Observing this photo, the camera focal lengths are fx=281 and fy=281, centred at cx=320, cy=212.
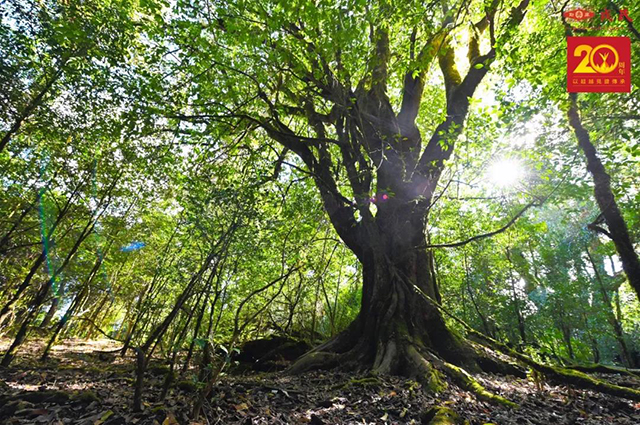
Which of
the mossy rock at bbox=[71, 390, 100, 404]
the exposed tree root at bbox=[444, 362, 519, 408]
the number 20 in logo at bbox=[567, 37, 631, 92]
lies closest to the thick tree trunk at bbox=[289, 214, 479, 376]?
the exposed tree root at bbox=[444, 362, 519, 408]

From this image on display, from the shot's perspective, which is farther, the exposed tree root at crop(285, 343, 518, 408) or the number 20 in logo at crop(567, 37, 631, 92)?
the number 20 in logo at crop(567, 37, 631, 92)

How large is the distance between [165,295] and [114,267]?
7.01 metres

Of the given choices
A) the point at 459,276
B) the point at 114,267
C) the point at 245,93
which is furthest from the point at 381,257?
the point at 114,267

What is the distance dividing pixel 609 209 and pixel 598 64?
8.70 feet

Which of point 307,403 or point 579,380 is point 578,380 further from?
point 307,403

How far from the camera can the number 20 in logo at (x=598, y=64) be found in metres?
4.86

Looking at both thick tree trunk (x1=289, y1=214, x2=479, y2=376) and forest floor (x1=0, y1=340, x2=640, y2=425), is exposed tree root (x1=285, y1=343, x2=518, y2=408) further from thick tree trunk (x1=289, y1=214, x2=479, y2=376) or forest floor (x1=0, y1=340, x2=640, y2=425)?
forest floor (x1=0, y1=340, x2=640, y2=425)

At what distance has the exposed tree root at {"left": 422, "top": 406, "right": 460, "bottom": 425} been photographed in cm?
231

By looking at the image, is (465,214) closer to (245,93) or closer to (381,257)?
(381,257)

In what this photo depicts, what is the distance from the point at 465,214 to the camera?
1009 cm

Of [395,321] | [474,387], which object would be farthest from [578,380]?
[395,321]

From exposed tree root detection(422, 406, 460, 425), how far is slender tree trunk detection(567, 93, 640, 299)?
5034 millimetres

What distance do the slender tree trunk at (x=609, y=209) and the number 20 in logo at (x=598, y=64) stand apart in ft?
1.44

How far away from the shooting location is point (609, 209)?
208 inches
